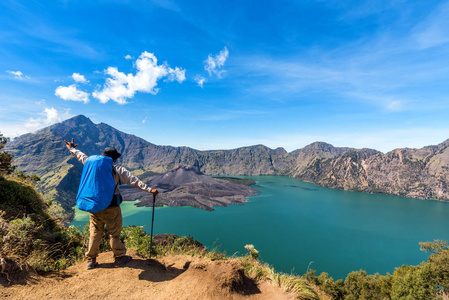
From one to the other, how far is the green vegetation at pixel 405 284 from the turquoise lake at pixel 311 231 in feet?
37.9

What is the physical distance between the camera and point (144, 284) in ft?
13.5

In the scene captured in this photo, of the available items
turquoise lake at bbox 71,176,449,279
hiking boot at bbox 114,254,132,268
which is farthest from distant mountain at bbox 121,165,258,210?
hiking boot at bbox 114,254,132,268

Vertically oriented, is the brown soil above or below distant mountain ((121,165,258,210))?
above

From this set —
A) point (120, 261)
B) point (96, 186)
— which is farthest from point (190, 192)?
point (96, 186)

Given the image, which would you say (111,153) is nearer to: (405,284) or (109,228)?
(109,228)

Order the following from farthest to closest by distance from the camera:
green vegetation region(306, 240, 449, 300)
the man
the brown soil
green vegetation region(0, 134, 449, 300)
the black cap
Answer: green vegetation region(306, 240, 449, 300) → the black cap → the man → green vegetation region(0, 134, 449, 300) → the brown soil

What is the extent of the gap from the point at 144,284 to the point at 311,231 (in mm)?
85624

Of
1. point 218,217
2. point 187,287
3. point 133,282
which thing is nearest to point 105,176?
point 133,282

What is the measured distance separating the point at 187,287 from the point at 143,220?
9976cm

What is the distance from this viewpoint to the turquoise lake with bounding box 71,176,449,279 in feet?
176

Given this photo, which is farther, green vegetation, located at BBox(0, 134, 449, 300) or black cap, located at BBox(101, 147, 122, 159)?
black cap, located at BBox(101, 147, 122, 159)

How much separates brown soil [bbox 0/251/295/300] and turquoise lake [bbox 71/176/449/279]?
4547 cm

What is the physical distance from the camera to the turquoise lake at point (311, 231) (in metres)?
53.7

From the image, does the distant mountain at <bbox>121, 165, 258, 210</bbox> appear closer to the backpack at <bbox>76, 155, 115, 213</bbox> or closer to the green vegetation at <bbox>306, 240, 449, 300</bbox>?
the green vegetation at <bbox>306, 240, 449, 300</bbox>
